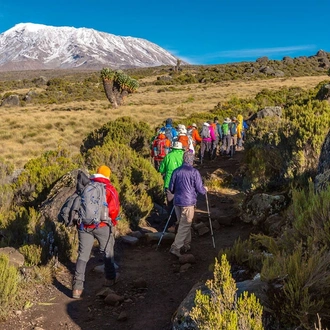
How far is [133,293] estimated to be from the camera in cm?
534

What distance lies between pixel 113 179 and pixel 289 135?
4.08m

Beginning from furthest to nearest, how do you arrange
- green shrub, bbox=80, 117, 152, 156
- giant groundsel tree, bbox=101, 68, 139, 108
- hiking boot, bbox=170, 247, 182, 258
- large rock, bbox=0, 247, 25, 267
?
giant groundsel tree, bbox=101, 68, 139, 108, green shrub, bbox=80, 117, 152, 156, hiking boot, bbox=170, 247, 182, 258, large rock, bbox=0, 247, 25, 267

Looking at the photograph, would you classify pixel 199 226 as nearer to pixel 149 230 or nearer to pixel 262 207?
pixel 149 230

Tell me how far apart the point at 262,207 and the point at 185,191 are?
173 cm

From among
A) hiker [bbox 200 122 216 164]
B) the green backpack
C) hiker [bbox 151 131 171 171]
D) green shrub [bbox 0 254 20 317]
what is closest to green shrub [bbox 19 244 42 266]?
green shrub [bbox 0 254 20 317]

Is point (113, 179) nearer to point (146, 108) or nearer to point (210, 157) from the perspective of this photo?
point (210, 157)

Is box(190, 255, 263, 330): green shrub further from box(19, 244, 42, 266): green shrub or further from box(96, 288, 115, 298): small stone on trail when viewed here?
box(19, 244, 42, 266): green shrub

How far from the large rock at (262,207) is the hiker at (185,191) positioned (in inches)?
55.3

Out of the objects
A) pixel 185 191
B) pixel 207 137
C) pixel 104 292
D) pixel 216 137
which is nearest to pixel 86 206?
pixel 104 292

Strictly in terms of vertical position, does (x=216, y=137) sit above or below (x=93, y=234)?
above

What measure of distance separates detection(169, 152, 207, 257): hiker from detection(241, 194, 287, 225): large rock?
141 cm

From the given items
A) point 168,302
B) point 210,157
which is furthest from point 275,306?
point 210,157

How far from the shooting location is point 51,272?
5824 millimetres

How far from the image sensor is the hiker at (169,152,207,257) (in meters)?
6.27
